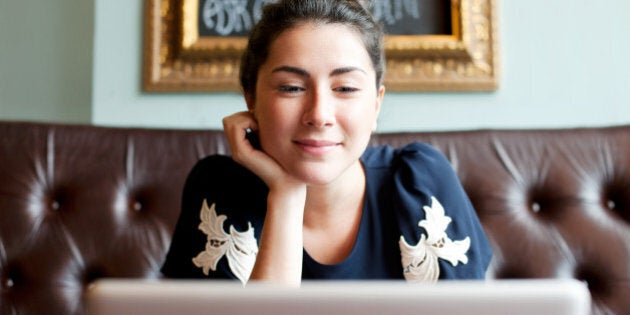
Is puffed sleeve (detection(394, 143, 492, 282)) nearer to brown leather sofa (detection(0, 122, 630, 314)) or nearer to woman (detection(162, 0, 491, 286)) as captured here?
woman (detection(162, 0, 491, 286))

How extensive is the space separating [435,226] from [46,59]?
3.47 ft

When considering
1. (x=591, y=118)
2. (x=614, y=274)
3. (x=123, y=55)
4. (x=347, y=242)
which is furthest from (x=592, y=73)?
(x=123, y=55)

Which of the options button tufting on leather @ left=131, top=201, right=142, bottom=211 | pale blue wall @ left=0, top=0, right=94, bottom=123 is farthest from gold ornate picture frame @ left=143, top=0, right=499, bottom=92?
button tufting on leather @ left=131, top=201, right=142, bottom=211

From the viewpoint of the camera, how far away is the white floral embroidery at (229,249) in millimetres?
878

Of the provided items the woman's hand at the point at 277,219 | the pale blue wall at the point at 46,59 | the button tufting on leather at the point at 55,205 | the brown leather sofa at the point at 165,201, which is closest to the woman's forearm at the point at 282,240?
the woman's hand at the point at 277,219

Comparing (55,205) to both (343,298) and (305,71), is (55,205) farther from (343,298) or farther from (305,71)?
(343,298)

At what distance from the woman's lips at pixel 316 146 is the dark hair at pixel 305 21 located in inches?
6.1

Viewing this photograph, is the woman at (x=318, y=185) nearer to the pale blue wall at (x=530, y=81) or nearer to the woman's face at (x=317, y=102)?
the woman's face at (x=317, y=102)

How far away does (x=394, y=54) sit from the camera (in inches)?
54.2

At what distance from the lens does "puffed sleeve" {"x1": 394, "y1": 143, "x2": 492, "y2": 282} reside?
0.89m

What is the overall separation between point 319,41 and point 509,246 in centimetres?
53

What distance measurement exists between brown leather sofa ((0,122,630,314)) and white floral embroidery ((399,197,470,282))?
0.22 metres

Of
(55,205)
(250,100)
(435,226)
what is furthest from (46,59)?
(435,226)

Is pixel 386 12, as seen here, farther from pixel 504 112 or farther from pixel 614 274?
pixel 614 274
